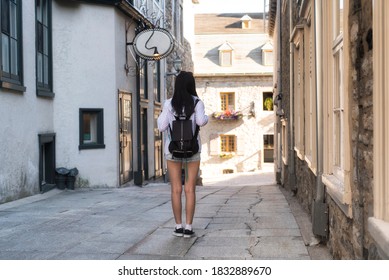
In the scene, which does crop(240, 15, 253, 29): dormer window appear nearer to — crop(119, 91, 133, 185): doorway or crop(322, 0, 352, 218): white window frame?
crop(119, 91, 133, 185): doorway

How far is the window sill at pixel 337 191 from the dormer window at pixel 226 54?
109 ft

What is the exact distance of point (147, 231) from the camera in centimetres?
637

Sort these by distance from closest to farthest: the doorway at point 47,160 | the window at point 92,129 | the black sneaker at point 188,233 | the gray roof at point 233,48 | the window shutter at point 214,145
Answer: the black sneaker at point 188,233 < the doorway at point 47,160 < the window at point 92,129 < the window shutter at point 214,145 < the gray roof at point 233,48

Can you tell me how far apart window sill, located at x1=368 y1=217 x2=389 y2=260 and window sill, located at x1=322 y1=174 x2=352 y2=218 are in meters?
0.84

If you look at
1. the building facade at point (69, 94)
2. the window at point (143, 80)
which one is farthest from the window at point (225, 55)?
the building facade at point (69, 94)

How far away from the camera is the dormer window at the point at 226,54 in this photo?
38406mm

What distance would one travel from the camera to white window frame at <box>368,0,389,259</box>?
3.06m

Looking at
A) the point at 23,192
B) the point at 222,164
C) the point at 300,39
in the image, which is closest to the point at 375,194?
the point at 300,39

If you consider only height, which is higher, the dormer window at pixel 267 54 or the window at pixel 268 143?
the dormer window at pixel 267 54

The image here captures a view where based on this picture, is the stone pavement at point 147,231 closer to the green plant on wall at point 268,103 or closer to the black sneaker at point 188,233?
the black sneaker at point 188,233

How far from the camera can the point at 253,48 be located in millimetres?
39062

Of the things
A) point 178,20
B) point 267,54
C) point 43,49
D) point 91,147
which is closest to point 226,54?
point 267,54

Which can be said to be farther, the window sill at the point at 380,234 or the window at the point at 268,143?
the window at the point at 268,143
